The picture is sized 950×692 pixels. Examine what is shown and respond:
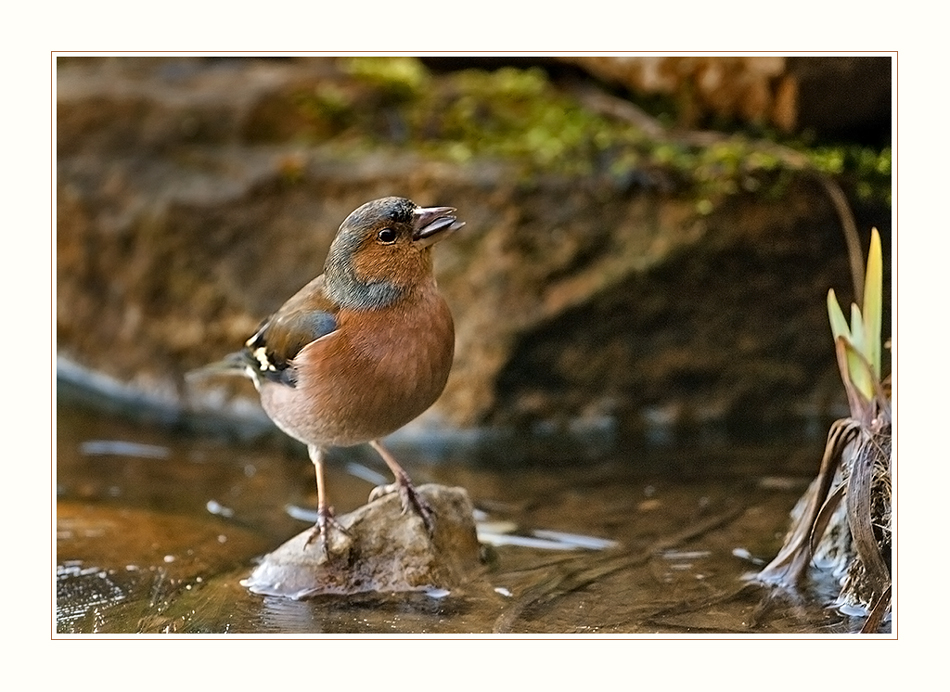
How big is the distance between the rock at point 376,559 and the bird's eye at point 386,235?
3.42 feet

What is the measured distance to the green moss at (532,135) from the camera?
18.9ft

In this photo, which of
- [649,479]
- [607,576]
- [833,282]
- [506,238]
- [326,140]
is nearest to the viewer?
[607,576]

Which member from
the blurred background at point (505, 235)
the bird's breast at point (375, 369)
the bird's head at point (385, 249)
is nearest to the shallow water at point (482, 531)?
the blurred background at point (505, 235)

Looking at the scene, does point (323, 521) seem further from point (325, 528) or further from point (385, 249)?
point (385, 249)

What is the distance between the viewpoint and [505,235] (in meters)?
6.02

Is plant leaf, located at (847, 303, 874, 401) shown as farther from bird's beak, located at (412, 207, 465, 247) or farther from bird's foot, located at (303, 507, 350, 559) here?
bird's foot, located at (303, 507, 350, 559)

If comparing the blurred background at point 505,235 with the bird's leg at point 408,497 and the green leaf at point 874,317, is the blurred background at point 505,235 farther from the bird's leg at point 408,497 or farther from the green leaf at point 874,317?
the green leaf at point 874,317

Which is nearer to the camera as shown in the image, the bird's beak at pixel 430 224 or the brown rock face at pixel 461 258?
the bird's beak at pixel 430 224

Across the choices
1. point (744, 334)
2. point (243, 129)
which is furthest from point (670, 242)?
point (243, 129)

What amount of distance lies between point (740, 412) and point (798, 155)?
1.40 m

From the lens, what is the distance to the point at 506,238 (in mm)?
6016

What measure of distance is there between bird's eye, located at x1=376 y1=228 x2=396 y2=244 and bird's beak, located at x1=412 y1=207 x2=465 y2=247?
74 millimetres

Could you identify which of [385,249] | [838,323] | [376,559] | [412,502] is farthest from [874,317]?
[376,559]

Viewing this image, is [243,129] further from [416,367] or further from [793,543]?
[793,543]
